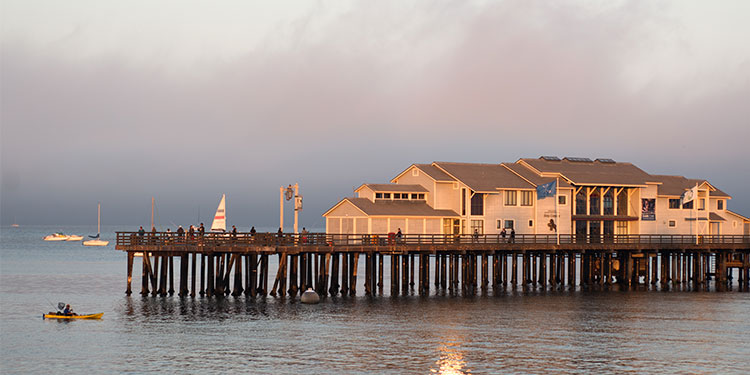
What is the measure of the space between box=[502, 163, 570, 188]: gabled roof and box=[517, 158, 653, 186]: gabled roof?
0.45m

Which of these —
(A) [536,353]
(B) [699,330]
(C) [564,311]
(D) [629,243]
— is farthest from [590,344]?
(D) [629,243]

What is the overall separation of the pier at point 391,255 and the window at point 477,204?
1912 millimetres

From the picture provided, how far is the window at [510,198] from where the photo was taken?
76.1m

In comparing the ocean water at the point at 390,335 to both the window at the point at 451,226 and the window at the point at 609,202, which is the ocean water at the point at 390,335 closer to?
the window at the point at 451,226

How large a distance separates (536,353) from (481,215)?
30709 millimetres

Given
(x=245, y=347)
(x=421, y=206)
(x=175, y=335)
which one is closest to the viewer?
(x=245, y=347)

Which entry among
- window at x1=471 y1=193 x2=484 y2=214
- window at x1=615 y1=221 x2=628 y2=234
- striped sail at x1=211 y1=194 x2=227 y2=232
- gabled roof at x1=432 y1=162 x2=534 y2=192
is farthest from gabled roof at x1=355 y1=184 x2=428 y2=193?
striped sail at x1=211 y1=194 x2=227 y2=232

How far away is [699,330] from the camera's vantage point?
52250 mm

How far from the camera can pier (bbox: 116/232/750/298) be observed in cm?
6397

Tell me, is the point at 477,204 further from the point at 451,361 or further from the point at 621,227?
the point at 451,361

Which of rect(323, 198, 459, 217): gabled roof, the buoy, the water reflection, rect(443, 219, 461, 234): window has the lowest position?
the water reflection

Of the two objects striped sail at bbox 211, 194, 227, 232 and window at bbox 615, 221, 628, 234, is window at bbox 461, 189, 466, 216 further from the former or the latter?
striped sail at bbox 211, 194, 227, 232

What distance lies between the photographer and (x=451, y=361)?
139ft

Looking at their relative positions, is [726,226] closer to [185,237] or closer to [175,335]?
[185,237]
